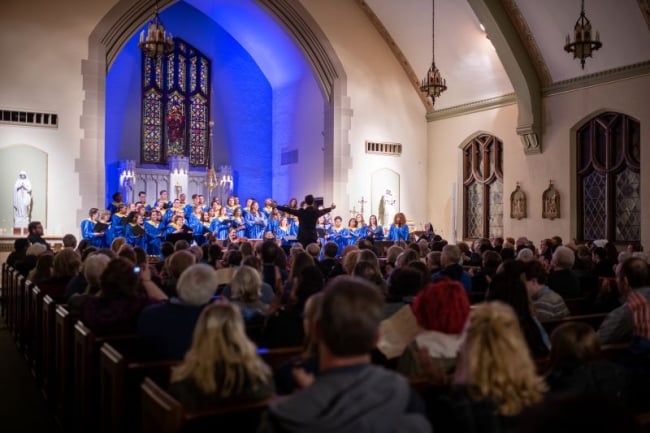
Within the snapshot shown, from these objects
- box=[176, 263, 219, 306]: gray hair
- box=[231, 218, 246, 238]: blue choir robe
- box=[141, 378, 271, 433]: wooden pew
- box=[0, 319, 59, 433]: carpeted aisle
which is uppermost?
box=[231, 218, 246, 238]: blue choir robe

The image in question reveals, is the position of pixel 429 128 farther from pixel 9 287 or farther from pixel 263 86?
pixel 9 287

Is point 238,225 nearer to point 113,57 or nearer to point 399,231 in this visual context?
point 399,231

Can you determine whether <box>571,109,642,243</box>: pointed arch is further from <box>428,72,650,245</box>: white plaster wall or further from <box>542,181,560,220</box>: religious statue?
<box>542,181,560,220</box>: religious statue

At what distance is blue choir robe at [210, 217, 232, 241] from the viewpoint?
49.9ft

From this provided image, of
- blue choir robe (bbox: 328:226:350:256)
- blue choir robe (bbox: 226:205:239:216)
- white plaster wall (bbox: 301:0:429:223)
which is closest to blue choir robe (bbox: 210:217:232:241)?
blue choir robe (bbox: 226:205:239:216)

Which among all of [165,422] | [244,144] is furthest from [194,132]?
[165,422]

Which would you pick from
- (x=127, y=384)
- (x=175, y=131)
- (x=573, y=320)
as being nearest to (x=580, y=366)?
(x=127, y=384)

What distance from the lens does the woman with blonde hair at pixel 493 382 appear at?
7.39 feet

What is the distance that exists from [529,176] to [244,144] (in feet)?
30.7

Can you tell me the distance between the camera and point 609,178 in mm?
13680

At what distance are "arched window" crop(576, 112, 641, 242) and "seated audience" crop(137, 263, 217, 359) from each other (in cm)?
1168

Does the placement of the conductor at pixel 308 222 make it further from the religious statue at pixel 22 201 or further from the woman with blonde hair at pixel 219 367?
the woman with blonde hair at pixel 219 367

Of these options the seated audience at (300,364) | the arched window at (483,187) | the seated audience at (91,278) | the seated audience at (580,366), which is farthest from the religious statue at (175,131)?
the seated audience at (580,366)

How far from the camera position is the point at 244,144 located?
2088cm
